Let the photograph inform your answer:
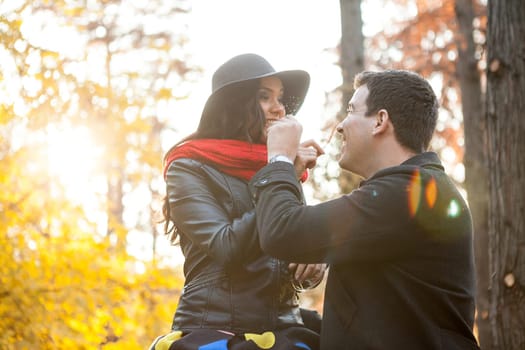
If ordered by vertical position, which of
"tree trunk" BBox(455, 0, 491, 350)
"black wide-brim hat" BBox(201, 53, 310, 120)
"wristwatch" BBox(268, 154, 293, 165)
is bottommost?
"tree trunk" BBox(455, 0, 491, 350)

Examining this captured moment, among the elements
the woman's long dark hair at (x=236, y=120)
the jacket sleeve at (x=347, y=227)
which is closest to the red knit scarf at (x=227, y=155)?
the woman's long dark hair at (x=236, y=120)

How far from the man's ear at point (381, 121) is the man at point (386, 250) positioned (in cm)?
21

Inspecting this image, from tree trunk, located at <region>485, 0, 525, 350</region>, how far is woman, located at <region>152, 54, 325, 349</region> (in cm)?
182

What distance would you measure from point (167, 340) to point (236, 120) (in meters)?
1.12

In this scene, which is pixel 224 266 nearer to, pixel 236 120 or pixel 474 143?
pixel 236 120

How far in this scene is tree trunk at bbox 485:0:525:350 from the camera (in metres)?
4.15

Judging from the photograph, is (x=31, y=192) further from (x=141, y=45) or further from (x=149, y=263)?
(x=141, y=45)

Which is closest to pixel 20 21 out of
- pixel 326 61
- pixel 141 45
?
pixel 326 61

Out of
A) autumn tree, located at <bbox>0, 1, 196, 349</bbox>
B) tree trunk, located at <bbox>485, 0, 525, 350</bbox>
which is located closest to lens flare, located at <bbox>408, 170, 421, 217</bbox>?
tree trunk, located at <bbox>485, 0, 525, 350</bbox>

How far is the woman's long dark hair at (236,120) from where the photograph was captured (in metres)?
3.12

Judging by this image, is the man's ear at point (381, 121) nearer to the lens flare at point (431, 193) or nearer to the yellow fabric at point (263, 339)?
the lens flare at point (431, 193)

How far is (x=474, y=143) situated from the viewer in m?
9.76

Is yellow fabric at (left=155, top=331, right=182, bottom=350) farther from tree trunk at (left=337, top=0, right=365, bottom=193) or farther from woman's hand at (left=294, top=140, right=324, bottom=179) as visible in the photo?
tree trunk at (left=337, top=0, right=365, bottom=193)

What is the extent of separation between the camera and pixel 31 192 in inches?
223
